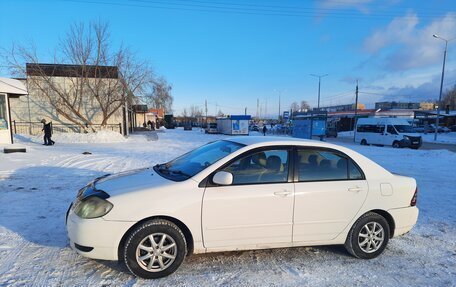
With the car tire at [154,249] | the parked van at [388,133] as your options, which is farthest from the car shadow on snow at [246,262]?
the parked van at [388,133]

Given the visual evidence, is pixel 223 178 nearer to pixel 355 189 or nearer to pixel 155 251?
pixel 155 251

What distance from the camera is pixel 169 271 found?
3.09 m

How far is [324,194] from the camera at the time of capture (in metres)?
3.44

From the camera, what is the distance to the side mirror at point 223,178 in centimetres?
311

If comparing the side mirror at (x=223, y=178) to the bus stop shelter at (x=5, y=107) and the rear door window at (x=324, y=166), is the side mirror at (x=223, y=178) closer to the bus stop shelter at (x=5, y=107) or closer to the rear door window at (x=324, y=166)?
the rear door window at (x=324, y=166)

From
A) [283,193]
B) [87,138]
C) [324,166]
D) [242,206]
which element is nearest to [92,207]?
[242,206]

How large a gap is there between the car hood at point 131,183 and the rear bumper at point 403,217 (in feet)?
10.3

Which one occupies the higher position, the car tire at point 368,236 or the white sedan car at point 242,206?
the white sedan car at point 242,206

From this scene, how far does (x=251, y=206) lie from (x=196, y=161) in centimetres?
101

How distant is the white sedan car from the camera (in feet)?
9.75

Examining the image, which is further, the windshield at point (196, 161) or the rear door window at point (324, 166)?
the rear door window at point (324, 166)

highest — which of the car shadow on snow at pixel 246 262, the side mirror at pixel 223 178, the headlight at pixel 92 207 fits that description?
the side mirror at pixel 223 178

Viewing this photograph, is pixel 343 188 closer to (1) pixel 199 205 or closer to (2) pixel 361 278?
(2) pixel 361 278

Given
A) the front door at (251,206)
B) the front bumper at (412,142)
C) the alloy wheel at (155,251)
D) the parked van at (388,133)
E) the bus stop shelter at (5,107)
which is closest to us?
the alloy wheel at (155,251)
